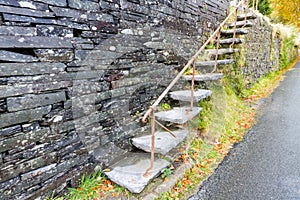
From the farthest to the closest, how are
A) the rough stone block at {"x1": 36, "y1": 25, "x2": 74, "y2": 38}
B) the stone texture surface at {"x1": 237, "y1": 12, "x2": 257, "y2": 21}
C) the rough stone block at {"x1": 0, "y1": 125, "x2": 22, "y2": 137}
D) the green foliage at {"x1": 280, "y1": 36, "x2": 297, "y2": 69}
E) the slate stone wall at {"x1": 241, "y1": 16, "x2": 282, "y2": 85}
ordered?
the green foliage at {"x1": 280, "y1": 36, "x2": 297, "y2": 69} < the slate stone wall at {"x1": 241, "y1": 16, "x2": 282, "y2": 85} < the stone texture surface at {"x1": 237, "y1": 12, "x2": 257, "y2": 21} < the rough stone block at {"x1": 36, "y1": 25, "x2": 74, "y2": 38} < the rough stone block at {"x1": 0, "y1": 125, "x2": 22, "y2": 137}

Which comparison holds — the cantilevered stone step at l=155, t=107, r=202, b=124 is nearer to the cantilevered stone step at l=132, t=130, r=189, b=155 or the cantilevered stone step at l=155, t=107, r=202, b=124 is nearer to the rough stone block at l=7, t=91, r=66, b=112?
the cantilevered stone step at l=132, t=130, r=189, b=155

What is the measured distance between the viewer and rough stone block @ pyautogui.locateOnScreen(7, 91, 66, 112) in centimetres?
156

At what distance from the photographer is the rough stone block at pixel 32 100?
1563mm

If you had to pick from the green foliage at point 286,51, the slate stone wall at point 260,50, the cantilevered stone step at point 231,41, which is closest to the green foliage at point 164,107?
the cantilevered stone step at point 231,41

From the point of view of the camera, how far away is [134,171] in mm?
2275

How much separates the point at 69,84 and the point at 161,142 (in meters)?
1.19

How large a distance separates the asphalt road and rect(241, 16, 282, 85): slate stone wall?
190 cm

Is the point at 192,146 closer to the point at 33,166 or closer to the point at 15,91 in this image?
the point at 33,166

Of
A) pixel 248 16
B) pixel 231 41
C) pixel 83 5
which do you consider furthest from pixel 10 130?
pixel 248 16

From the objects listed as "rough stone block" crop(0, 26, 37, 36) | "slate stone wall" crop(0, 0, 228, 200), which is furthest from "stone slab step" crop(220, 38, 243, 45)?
"rough stone block" crop(0, 26, 37, 36)

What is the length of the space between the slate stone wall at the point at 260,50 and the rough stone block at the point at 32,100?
14.6 ft

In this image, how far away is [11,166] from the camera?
162cm

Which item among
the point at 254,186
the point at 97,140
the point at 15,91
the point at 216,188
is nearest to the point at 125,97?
the point at 97,140

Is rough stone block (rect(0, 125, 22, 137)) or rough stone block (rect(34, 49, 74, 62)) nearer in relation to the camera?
rough stone block (rect(0, 125, 22, 137))
